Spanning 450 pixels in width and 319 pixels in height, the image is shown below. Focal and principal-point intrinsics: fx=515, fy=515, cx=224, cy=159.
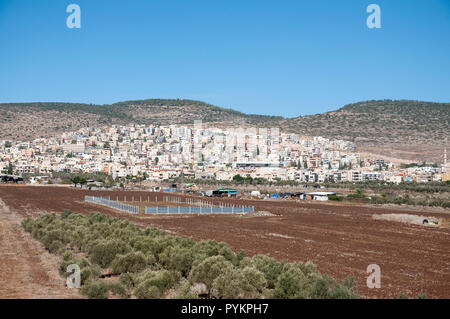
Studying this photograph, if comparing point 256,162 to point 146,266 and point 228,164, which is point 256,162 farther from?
point 146,266

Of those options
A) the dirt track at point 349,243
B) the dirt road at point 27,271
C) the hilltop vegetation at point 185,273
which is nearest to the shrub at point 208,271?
the hilltop vegetation at point 185,273

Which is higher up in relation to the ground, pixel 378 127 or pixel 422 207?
pixel 378 127

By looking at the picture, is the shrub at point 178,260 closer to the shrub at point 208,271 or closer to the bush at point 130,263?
the bush at point 130,263

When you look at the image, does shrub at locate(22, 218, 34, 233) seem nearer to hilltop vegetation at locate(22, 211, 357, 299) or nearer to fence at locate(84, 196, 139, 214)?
hilltop vegetation at locate(22, 211, 357, 299)

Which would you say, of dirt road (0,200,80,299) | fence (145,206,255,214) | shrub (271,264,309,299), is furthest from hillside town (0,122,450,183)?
shrub (271,264,309,299)
